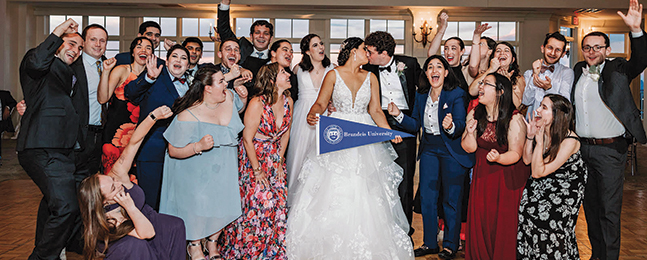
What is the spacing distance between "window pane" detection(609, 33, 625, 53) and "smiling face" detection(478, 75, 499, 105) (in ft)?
44.3

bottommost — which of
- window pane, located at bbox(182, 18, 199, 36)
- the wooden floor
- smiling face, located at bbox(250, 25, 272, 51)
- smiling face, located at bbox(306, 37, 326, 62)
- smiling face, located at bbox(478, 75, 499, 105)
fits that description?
the wooden floor

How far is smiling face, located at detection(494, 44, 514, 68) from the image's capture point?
171 inches

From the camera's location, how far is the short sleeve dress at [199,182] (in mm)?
3420

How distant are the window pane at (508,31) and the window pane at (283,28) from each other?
578 cm

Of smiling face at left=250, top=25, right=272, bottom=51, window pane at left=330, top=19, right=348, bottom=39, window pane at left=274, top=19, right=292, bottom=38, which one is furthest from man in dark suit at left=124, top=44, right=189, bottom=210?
window pane at left=330, top=19, right=348, bottom=39

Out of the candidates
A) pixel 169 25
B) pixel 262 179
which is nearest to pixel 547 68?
pixel 262 179

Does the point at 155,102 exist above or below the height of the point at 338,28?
below

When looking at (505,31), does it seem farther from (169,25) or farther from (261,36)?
(261,36)

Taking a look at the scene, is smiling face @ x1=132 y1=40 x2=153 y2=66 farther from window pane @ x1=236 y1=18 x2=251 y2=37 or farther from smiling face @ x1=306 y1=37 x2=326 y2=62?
window pane @ x1=236 y1=18 x2=251 y2=37

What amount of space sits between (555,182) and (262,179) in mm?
2081

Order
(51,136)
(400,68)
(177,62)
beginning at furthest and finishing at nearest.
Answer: (400,68), (177,62), (51,136)

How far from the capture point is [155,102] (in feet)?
12.3

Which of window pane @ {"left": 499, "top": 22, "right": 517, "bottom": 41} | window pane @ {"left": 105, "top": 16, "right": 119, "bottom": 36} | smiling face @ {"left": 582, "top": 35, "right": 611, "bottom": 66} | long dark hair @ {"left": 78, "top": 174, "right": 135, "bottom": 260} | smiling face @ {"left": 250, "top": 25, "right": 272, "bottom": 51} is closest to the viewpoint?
long dark hair @ {"left": 78, "top": 174, "right": 135, "bottom": 260}

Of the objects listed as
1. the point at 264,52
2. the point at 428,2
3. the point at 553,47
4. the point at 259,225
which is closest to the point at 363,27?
the point at 428,2
